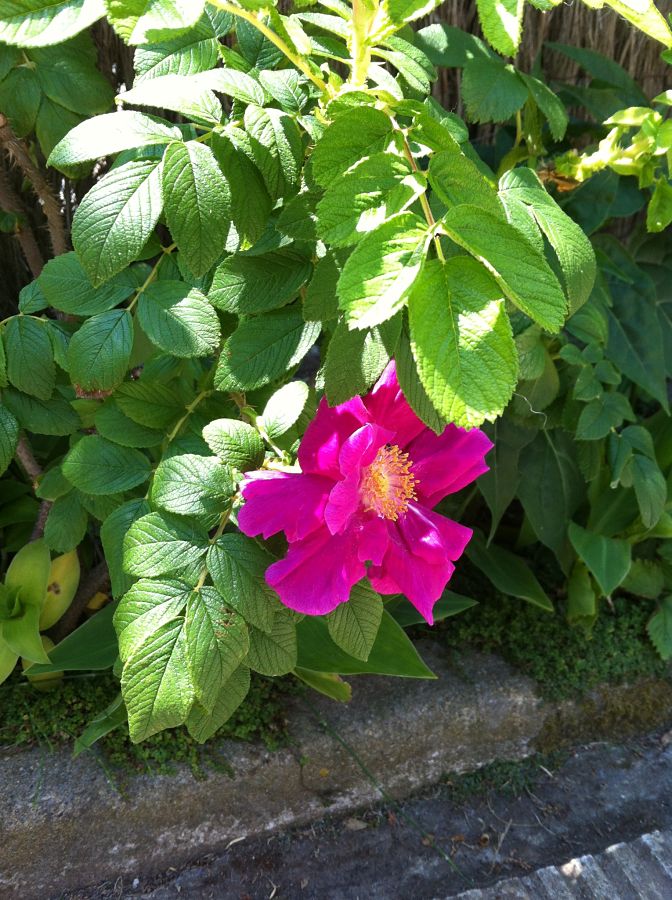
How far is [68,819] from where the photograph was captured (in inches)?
54.2

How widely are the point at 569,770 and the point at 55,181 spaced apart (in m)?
1.51

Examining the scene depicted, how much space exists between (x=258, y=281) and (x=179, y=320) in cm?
10

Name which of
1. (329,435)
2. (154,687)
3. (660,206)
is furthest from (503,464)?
(154,687)

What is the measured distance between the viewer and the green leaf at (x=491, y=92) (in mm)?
1211

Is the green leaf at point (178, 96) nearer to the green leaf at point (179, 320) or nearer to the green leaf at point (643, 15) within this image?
the green leaf at point (179, 320)

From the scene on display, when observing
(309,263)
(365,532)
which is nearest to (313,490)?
(365,532)

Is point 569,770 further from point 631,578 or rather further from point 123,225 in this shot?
point 123,225

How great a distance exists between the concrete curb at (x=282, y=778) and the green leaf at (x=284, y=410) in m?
0.84

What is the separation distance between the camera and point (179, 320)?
92 centimetres

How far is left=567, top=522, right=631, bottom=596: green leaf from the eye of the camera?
5.43 ft

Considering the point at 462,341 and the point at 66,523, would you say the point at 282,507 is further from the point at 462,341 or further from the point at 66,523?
the point at 66,523

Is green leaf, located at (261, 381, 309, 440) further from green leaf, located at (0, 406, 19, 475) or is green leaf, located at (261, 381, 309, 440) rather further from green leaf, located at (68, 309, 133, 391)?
green leaf, located at (0, 406, 19, 475)

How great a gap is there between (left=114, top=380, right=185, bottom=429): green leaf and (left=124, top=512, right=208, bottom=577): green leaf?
177 millimetres

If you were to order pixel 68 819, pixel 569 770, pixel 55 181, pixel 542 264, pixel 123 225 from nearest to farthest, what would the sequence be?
pixel 542 264 → pixel 123 225 → pixel 68 819 → pixel 55 181 → pixel 569 770
